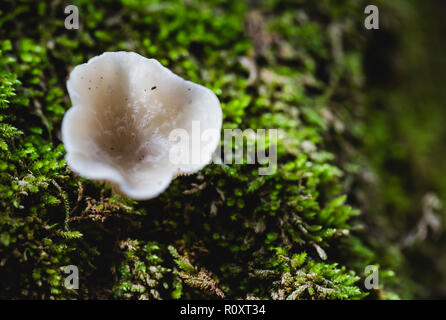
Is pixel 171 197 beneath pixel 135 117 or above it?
beneath

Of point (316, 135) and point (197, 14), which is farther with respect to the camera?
point (197, 14)

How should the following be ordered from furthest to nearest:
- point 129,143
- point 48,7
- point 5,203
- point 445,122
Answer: point 445,122 → point 48,7 → point 129,143 → point 5,203

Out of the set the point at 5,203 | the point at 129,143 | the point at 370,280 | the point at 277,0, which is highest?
the point at 277,0

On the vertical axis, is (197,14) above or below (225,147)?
above

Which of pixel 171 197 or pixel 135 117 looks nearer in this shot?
pixel 135 117

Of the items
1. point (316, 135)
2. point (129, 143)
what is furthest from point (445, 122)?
point (129, 143)

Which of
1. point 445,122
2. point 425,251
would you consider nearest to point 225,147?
point 425,251

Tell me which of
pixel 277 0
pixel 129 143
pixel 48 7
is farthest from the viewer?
pixel 277 0

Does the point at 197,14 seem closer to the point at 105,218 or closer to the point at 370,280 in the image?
the point at 105,218
